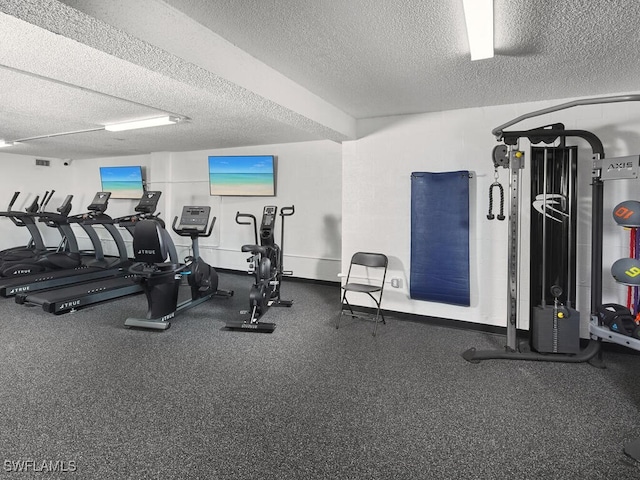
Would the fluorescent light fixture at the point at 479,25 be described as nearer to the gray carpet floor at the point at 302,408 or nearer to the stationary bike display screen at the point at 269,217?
the gray carpet floor at the point at 302,408

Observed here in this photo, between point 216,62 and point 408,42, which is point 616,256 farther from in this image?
point 216,62

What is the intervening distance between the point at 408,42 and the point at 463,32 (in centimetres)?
36

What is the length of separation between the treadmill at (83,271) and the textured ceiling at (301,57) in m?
2.12

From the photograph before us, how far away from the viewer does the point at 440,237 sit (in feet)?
13.8

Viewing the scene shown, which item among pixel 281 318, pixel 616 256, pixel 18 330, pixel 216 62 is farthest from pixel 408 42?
pixel 18 330

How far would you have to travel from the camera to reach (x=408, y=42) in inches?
99.9

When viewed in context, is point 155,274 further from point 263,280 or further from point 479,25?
point 479,25

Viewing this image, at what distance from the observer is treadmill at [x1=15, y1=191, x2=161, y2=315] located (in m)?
4.60

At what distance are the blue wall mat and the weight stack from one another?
86 cm

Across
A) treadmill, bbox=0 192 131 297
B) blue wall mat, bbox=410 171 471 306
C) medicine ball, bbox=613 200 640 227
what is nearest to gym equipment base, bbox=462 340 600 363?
blue wall mat, bbox=410 171 471 306

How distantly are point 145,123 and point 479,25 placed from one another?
434 cm

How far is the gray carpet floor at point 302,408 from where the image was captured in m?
1.97

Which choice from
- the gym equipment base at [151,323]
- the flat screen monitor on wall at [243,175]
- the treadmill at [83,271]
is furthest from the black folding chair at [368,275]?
the treadmill at [83,271]

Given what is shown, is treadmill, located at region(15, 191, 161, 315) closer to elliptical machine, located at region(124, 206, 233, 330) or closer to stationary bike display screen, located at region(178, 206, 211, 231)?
elliptical machine, located at region(124, 206, 233, 330)
